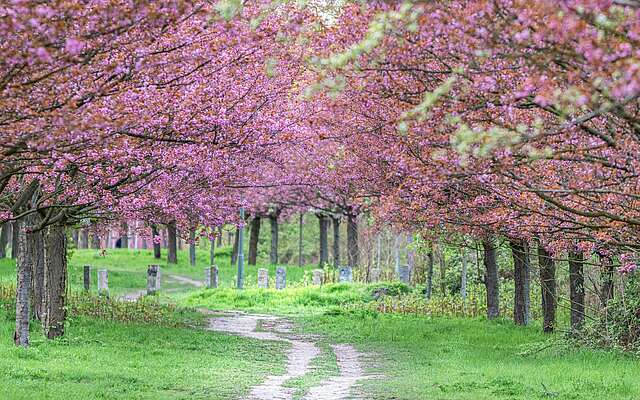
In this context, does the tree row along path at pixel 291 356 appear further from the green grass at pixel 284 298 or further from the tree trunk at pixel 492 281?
the tree trunk at pixel 492 281

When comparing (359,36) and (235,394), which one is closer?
(359,36)

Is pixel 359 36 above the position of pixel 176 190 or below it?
above

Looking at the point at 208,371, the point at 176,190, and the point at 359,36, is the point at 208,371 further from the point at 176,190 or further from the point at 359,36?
the point at 359,36

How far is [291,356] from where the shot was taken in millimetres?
19094

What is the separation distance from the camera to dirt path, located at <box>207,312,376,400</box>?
12922mm

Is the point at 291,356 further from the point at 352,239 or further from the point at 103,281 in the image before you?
the point at 352,239

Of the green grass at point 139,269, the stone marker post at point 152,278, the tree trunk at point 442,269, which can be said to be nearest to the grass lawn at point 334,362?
the tree trunk at point 442,269

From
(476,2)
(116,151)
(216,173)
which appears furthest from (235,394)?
(476,2)

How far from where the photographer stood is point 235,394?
12781mm

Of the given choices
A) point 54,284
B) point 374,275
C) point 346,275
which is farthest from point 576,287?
point 374,275

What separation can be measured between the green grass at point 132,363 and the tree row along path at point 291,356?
385 mm

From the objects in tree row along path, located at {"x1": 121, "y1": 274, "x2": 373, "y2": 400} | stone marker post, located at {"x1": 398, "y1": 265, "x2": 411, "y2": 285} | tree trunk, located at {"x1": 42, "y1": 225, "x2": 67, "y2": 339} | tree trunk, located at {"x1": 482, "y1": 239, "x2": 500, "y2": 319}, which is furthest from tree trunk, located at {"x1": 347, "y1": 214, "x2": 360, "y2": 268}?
tree trunk, located at {"x1": 42, "y1": 225, "x2": 67, "y2": 339}

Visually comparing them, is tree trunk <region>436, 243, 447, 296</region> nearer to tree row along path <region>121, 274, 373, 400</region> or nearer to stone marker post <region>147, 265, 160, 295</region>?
tree row along path <region>121, 274, 373, 400</region>

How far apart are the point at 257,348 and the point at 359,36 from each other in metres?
10.9
